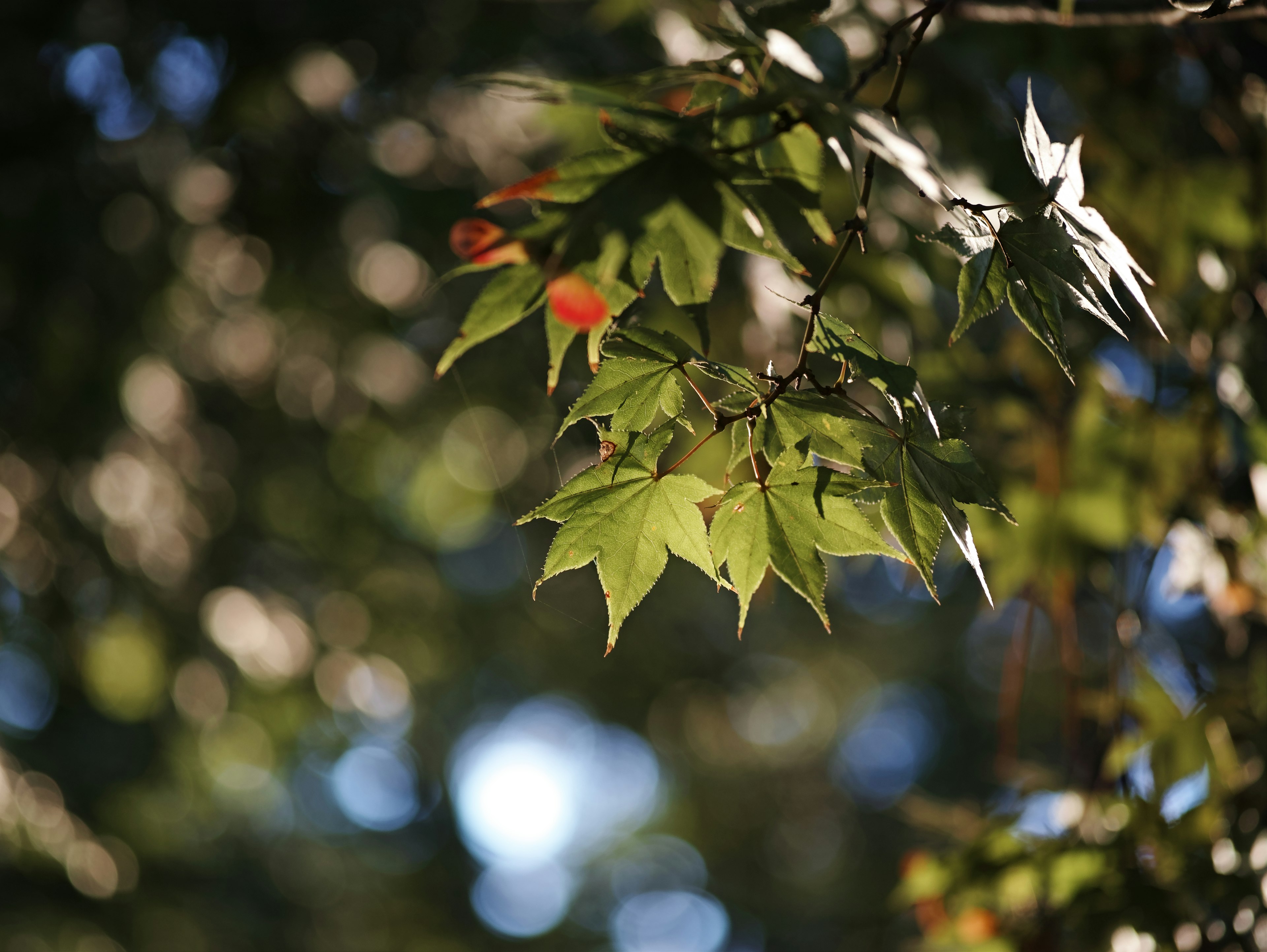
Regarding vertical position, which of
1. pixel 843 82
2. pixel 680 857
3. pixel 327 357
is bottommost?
pixel 680 857

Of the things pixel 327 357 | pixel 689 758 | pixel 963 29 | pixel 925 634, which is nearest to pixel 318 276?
pixel 327 357

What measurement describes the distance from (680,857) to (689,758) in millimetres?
1337

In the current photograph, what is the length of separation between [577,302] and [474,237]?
0.21ft

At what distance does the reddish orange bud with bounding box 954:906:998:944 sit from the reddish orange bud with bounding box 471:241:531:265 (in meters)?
0.94

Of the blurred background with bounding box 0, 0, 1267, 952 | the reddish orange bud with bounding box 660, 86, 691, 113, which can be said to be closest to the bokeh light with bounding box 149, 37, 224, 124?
the blurred background with bounding box 0, 0, 1267, 952

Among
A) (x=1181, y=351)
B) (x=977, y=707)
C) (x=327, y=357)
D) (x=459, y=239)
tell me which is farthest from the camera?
(x=977, y=707)

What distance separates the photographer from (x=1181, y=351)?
3.79 feet

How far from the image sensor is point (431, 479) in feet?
12.0

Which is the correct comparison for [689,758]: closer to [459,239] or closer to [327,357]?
[327,357]

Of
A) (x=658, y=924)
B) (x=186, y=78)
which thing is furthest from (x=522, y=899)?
(x=186, y=78)

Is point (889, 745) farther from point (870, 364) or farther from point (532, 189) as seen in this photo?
point (532, 189)

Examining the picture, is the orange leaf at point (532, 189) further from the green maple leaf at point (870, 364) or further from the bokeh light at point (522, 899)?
the bokeh light at point (522, 899)

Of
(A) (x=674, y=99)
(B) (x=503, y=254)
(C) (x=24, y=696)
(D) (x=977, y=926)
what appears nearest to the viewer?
(B) (x=503, y=254)

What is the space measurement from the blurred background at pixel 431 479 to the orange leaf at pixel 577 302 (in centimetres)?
8
